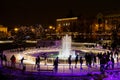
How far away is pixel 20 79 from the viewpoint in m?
29.7

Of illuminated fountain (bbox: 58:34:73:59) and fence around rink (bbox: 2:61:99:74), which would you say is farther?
illuminated fountain (bbox: 58:34:73:59)

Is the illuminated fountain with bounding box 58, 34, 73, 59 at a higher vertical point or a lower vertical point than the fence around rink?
higher

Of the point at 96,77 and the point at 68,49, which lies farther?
the point at 68,49

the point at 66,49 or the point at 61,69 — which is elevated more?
the point at 66,49

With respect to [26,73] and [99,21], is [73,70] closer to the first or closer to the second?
[26,73]

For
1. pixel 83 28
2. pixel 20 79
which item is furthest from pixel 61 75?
pixel 83 28

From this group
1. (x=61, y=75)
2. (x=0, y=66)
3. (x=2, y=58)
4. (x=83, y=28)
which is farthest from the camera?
(x=83, y=28)

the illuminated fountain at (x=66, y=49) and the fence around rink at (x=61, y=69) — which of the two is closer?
the fence around rink at (x=61, y=69)

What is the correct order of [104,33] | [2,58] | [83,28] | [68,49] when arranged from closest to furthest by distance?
[2,58] < [68,49] < [104,33] < [83,28]

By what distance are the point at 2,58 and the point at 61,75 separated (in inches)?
384

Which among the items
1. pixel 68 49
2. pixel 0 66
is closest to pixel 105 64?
pixel 0 66

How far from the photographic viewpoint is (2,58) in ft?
116

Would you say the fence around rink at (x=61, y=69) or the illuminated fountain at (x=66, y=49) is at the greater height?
the illuminated fountain at (x=66, y=49)

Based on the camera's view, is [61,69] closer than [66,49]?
Yes
